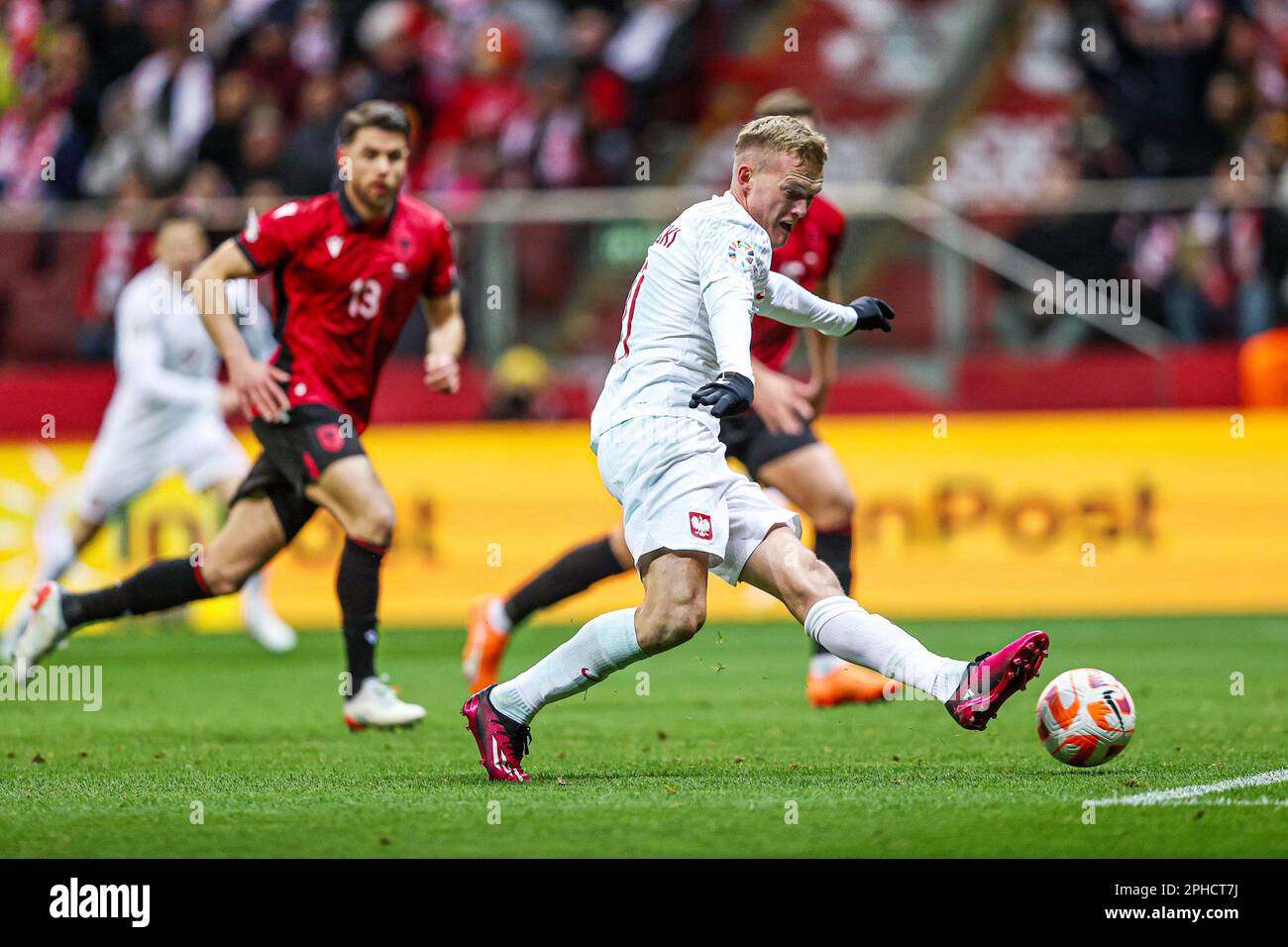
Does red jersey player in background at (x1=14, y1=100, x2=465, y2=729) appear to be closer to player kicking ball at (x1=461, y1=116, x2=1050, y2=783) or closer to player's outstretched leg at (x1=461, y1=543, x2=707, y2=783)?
player's outstretched leg at (x1=461, y1=543, x2=707, y2=783)

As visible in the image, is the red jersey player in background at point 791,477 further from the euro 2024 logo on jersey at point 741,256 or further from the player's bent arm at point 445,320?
the euro 2024 logo on jersey at point 741,256

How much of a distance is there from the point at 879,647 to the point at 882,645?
1cm

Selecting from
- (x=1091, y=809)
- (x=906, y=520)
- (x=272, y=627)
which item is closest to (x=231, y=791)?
(x=1091, y=809)

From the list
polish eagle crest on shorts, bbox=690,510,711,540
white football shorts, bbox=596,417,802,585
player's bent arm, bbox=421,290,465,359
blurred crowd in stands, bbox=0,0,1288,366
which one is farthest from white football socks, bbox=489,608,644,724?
blurred crowd in stands, bbox=0,0,1288,366

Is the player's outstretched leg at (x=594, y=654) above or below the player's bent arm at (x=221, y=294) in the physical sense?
below

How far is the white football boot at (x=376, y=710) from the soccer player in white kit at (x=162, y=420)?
3971mm

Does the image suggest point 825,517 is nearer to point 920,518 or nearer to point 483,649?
point 483,649

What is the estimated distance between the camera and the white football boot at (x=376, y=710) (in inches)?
306

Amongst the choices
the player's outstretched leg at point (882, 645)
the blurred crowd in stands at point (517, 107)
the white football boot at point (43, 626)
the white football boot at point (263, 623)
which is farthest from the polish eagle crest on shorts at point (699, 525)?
the blurred crowd in stands at point (517, 107)

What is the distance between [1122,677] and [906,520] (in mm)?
3741

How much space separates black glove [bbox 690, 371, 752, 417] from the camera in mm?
5410

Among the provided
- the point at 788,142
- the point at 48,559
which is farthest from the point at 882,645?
the point at 48,559

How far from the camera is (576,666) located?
20.2 feet
